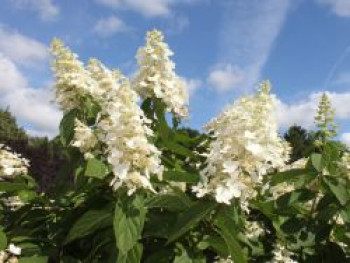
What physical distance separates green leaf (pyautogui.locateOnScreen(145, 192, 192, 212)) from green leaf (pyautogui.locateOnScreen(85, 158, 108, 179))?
0.98ft

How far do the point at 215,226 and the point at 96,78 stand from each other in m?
1.66

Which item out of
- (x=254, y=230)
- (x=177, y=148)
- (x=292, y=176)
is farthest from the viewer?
(x=254, y=230)

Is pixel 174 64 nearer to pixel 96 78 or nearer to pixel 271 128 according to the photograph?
pixel 96 78

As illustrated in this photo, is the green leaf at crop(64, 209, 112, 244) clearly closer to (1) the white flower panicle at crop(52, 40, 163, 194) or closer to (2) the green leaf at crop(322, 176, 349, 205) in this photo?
(1) the white flower panicle at crop(52, 40, 163, 194)

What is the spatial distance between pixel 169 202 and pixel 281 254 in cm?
164

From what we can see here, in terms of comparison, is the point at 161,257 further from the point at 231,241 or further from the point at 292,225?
the point at 292,225

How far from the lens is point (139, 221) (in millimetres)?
3248

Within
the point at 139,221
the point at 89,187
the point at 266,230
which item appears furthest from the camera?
the point at 266,230

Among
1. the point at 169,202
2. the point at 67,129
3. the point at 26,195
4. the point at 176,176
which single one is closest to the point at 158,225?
the point at 169,202

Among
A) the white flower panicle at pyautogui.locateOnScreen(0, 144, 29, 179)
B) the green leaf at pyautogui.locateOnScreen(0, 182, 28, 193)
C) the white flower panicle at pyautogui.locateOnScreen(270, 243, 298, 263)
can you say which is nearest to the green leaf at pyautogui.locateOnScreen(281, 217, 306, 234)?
the white flower panicle at pyautogui.locateOnScreen(270, 243, 298, 263)

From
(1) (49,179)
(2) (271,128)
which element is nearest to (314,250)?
(2) (271,128)

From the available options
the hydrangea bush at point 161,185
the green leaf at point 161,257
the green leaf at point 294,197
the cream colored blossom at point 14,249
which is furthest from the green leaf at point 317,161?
the cream colored blossom at point 14,249

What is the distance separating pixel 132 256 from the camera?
336 cm

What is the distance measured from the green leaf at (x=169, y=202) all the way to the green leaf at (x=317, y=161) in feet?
4.61
